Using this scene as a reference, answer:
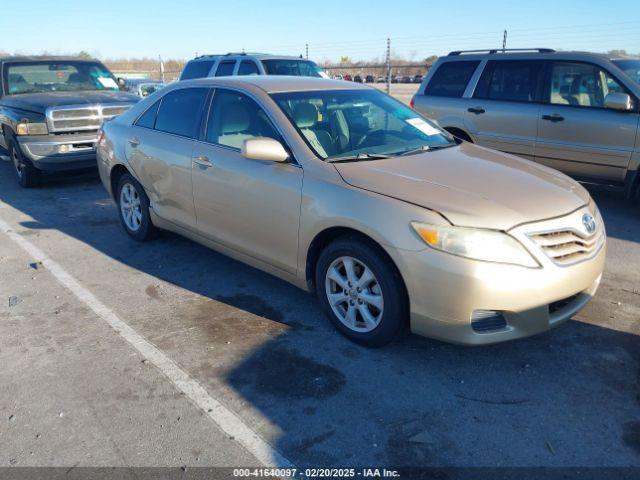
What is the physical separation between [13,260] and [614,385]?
5269 mm

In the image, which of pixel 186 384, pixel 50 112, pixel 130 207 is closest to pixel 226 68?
pixel 50 112

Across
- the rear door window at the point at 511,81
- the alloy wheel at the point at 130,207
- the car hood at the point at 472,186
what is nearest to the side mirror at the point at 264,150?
the car hood at the point at 472,186

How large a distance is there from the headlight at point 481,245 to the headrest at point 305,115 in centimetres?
147

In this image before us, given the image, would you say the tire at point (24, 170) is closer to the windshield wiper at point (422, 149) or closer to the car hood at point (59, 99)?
the car hood at point (59, 99)

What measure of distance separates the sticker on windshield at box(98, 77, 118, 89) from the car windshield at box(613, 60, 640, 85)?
799 centimetres

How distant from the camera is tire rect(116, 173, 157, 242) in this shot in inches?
217

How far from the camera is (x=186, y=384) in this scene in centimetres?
328

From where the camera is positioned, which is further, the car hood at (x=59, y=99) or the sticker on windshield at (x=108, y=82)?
the sticker on windshield at (x=108, y=82)

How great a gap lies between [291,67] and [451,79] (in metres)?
4.37

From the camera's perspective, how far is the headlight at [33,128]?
804cm

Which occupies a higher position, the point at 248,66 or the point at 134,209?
the point at 248,66

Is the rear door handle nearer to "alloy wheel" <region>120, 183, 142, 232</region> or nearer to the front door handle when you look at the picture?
the front door handle

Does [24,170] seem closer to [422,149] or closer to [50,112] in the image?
[50,112]

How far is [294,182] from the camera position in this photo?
3785 millimetres
